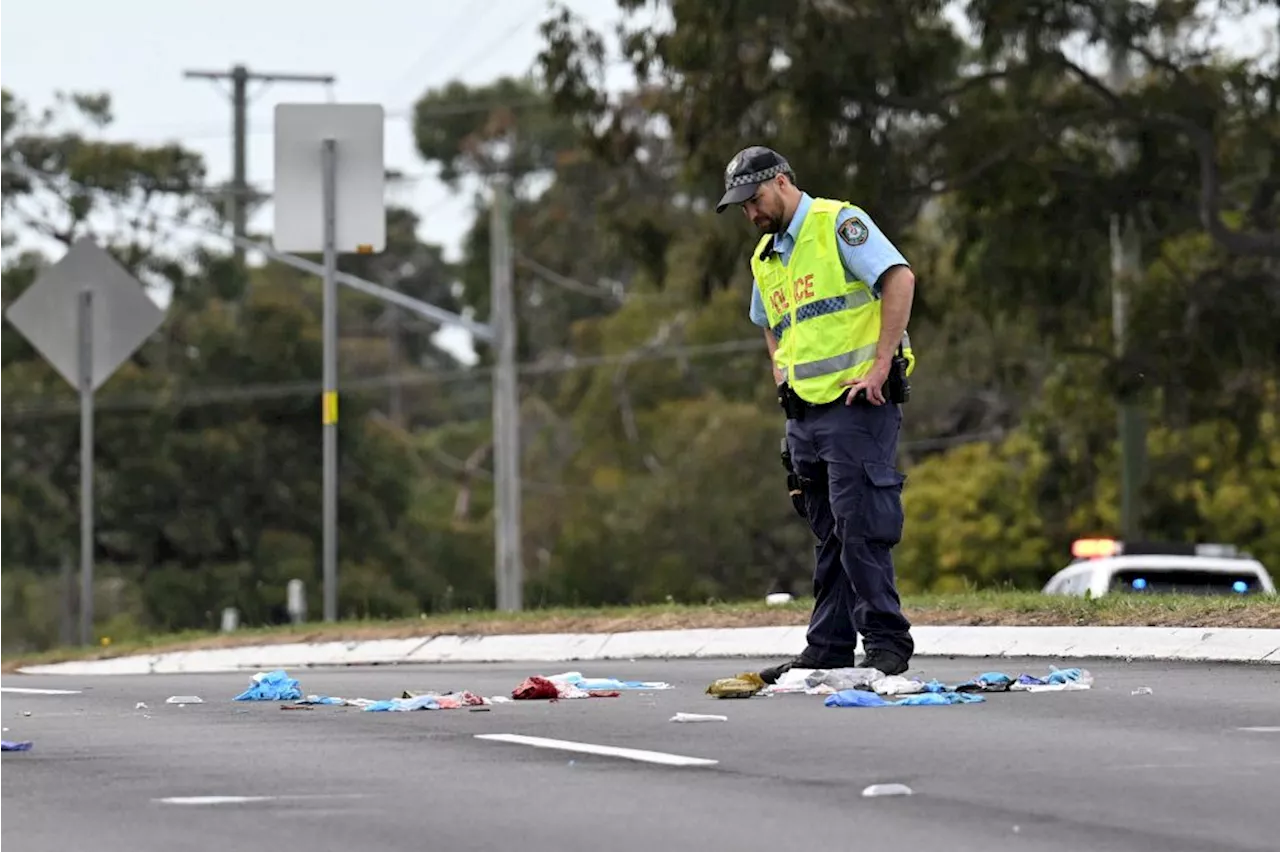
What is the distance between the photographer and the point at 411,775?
7.57 meters

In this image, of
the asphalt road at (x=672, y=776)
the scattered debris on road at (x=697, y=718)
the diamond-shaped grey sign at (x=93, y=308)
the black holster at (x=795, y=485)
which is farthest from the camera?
the diamond-shaped grey sign at (x=93, y=308)

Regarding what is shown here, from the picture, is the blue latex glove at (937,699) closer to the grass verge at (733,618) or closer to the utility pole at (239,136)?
the grass verge at (733,618)

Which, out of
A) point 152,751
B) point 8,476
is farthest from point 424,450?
point 152,751

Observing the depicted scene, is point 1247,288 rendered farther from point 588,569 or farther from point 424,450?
point 424,450

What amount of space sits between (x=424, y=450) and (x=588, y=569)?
13089mm

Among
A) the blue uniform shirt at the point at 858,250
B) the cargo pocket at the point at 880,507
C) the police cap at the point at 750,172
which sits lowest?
the cargo pocket at the point at 880,507

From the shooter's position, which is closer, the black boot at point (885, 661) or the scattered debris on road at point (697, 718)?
the scattered debris on road at point (697, 718)

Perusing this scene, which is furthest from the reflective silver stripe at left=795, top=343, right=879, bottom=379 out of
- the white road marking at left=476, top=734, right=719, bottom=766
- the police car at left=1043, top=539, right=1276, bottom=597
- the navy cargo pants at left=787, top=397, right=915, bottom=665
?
the police car at left=1043, top=539, right=1276, bottom=597

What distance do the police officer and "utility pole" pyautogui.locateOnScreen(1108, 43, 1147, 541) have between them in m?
19.8

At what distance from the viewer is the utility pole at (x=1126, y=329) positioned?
105ft

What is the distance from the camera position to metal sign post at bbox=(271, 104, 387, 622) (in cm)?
2012

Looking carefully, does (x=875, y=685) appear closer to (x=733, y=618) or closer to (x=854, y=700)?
(x=854, y=700)

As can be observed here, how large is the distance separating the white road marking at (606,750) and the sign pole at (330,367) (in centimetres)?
1134

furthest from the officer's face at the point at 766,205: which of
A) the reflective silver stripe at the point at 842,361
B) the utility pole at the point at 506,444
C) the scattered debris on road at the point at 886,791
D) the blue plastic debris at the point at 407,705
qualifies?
the utility pole at the point at 506,444
